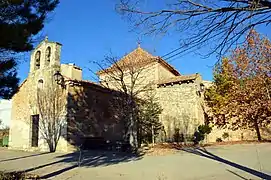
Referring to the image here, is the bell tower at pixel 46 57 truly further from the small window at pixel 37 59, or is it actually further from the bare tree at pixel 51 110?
the bare tree at pixel 51 110

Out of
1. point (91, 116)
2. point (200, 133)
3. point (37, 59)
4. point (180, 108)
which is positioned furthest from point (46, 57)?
point (200, 133)

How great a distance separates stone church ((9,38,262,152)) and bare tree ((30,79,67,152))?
0.16 metres

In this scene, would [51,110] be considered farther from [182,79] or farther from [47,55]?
[182,79]

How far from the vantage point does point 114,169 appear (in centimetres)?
989

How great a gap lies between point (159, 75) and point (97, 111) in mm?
8624

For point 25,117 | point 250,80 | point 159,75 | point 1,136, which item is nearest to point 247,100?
point 250,80

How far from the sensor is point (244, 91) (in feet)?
66.5

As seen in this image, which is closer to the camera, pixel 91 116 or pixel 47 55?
pixel 91 116

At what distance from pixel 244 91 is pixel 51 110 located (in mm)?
14340

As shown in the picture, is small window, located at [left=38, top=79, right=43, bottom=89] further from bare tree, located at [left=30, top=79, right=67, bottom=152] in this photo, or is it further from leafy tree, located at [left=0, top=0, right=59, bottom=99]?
leafy tree, located at [left=0, top=0, right=59, bottom=99]

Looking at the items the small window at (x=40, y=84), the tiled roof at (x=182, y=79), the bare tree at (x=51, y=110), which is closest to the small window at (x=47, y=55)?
the small window at (x=40, y=84)

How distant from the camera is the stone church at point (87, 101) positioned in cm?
1770

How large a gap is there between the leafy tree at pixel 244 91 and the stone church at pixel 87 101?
1.62 metres

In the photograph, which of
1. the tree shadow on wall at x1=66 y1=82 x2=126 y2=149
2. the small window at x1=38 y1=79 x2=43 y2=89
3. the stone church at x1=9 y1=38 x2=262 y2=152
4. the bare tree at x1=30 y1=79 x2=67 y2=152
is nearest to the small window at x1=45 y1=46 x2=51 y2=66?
the stone church at x1=9 y1=38 x2=262 y2=152
